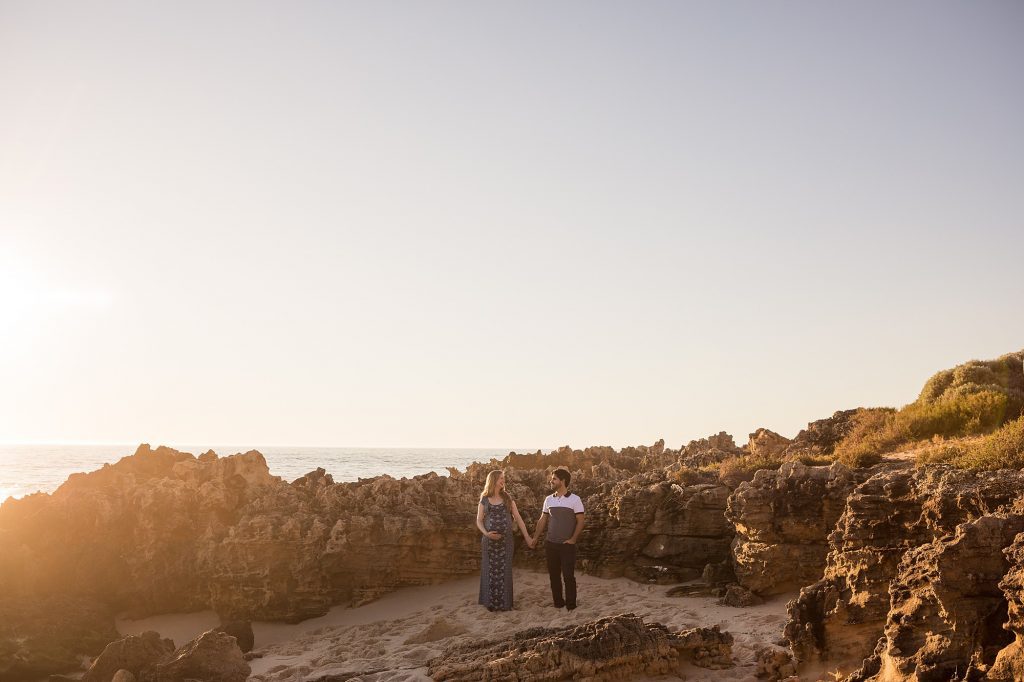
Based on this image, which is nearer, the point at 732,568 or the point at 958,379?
the point at 732,568

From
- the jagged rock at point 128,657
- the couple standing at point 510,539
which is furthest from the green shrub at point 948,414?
the jagged rock at point 128,657

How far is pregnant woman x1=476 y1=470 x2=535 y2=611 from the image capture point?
11359 millimetres

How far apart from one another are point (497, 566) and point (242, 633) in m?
3.96

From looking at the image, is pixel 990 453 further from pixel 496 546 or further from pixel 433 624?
pixel 433 624

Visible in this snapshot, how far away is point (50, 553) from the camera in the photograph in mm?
12812

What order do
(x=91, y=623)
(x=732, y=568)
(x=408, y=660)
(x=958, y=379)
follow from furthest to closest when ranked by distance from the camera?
1. (x=958, y=379)
2. (x=91, y=623)
3. (x=732, y=568)
4. (x=408, y=660)

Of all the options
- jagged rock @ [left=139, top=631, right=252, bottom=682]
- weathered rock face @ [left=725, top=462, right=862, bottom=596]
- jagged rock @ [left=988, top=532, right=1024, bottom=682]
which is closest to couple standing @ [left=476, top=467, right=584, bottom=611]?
weathered rock face @ [left=725, top=462, right=862, bottom=596]

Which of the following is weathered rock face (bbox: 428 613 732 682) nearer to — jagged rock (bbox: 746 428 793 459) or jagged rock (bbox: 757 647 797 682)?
jagged rock (bbox: 757 647 797 682)

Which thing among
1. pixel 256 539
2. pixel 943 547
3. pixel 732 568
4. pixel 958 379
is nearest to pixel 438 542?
pixel 256 539

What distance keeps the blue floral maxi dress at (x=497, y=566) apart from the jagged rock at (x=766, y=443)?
5443mm

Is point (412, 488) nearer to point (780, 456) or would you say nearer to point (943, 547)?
point (780, 456)

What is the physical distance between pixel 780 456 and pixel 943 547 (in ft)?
26.1

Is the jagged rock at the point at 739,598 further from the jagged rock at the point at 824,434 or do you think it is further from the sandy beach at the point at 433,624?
the jagged rock at the point at 824,434

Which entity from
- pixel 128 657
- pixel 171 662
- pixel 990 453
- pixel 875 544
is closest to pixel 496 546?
pixel 171 662
